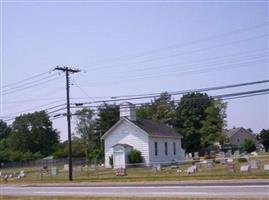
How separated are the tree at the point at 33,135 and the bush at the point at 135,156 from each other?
225 ft

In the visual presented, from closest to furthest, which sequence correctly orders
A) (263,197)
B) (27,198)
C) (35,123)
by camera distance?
1. (263,197)
2. (27,198)
3. (35,123)

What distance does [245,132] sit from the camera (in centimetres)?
14425

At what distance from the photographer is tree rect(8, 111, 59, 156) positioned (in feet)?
417

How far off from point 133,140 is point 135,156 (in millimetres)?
2472

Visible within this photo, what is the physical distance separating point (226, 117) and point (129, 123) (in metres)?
41.3

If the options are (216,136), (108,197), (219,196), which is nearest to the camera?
(219,196)

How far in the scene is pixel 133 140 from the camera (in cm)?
6212

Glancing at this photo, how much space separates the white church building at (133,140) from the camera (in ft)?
200

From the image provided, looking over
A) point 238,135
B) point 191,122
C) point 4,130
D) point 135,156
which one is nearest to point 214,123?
point 191,122

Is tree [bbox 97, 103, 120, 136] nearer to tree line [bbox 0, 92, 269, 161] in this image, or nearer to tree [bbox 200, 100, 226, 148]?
tree line [bbox 0, 92, 269, 161]

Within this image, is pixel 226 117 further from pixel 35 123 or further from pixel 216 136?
pixel 35 123

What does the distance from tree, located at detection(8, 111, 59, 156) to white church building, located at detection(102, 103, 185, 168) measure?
64.9 metres

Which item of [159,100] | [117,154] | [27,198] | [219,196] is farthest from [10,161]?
[219,196]

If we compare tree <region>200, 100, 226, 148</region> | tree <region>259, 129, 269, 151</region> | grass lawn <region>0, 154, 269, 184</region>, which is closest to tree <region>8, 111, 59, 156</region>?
tree <region>200, 100, 226, 148</region>
